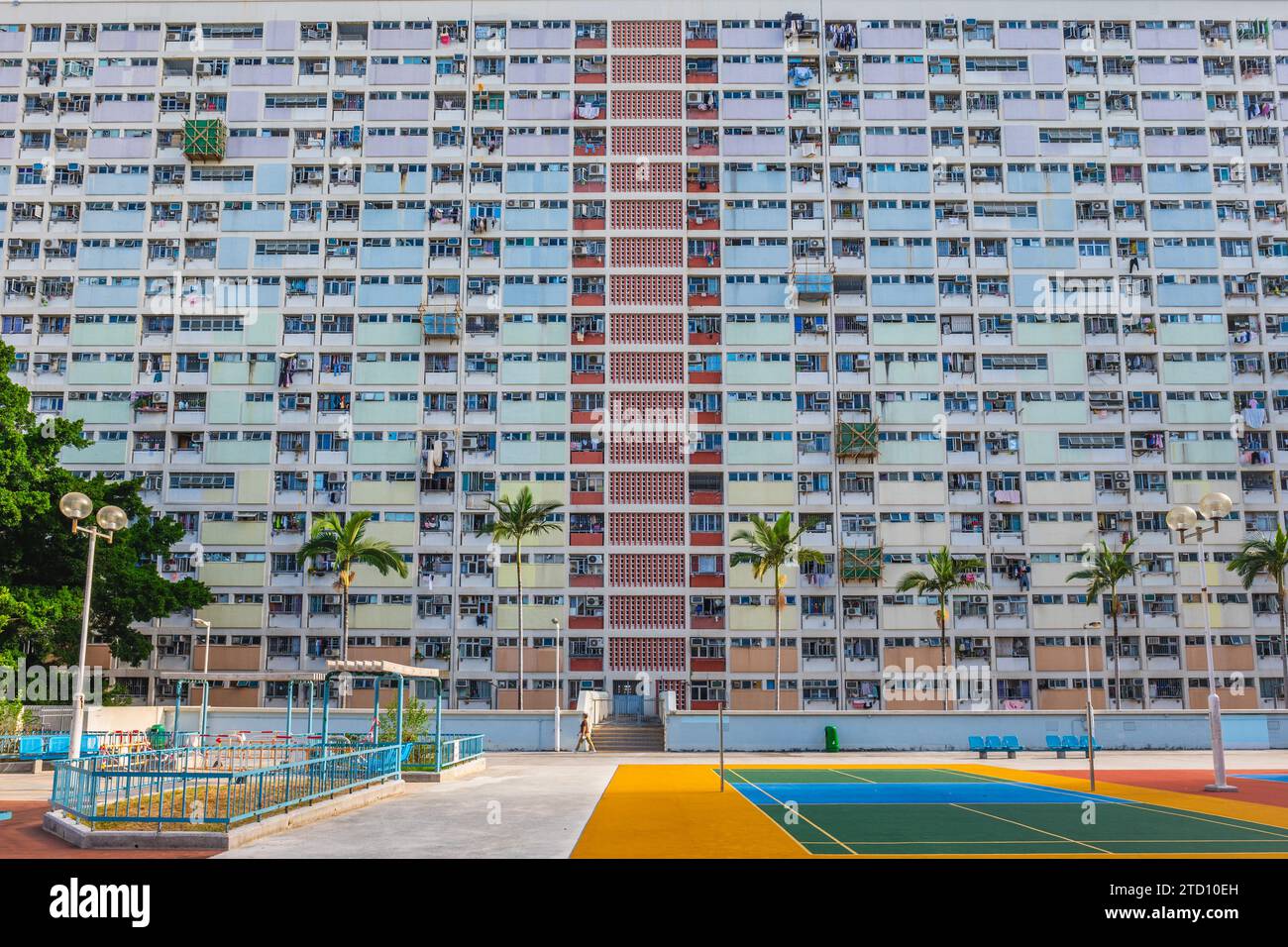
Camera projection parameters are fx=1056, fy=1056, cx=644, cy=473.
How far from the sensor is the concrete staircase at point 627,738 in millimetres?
48938

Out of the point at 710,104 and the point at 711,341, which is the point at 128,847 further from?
the point at 710,104

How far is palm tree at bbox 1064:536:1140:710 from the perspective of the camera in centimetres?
6088

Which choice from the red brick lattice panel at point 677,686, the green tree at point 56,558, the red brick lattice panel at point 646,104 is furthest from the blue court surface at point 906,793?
the red brick lattice panel at point 646,104

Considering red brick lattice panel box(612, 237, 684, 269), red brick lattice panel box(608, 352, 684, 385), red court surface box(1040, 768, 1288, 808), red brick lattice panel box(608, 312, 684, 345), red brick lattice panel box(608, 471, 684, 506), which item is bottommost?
red court surface box(1040, 768, 1288, 808)

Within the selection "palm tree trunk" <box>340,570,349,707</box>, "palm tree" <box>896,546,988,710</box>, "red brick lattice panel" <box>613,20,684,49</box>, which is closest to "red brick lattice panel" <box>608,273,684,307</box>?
"red brick lattice panel" <box>613,20,684,49</box>

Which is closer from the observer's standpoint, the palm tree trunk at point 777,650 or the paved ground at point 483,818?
the paved ground at point 483,818

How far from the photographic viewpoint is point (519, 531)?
58.3 meters

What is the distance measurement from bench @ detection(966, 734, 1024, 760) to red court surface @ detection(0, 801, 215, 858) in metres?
33.0

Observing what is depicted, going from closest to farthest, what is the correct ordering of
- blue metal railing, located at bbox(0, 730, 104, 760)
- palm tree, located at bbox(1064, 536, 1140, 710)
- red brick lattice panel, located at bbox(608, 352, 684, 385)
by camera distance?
1. blue metal railing, located at bbox(0, 730, 104, 760)
2. palm tree, located at bbox(1064, 536, 1140, 710)
3. red brick lattice panel, located at bbox(608, 352, 684, 385)

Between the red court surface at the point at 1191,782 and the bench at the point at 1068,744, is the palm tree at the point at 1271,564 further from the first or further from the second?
the red court surface at the point at 1191,782

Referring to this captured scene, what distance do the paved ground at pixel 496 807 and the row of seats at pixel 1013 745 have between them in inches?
26.2

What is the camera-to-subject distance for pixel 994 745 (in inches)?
1756

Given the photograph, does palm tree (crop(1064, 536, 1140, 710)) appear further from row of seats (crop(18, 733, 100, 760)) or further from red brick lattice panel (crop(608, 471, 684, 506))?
row of seats (crop(18, 733, 100, 760))

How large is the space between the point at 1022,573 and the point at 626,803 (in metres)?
49.0
